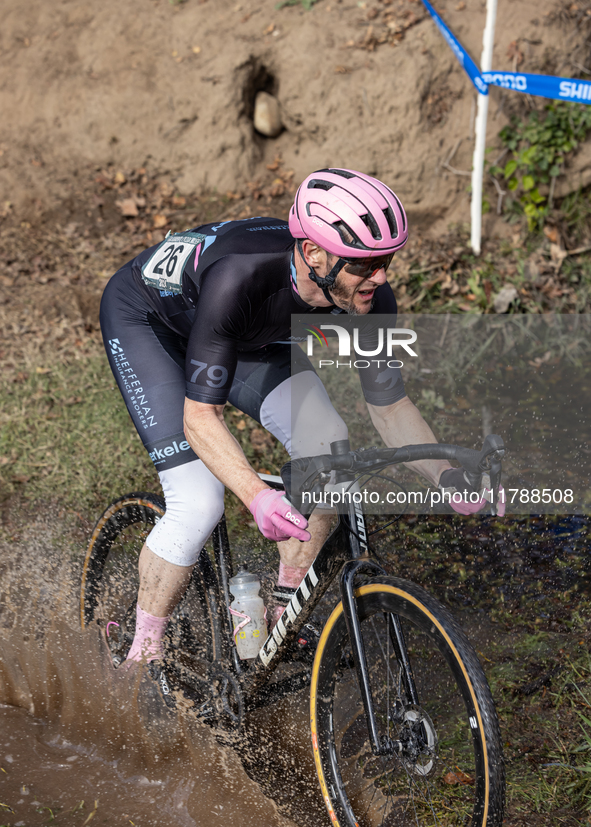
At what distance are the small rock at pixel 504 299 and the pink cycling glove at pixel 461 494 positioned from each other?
4002 millimetres

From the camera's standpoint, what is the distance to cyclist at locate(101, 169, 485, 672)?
2492mm

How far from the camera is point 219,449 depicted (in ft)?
8.48

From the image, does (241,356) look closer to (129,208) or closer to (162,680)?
(162,680)

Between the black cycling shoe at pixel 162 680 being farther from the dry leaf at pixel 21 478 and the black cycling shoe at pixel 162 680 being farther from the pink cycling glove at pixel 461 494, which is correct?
the dry leaf at pixel 21 478

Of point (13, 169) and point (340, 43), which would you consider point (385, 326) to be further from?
point (13, 169)

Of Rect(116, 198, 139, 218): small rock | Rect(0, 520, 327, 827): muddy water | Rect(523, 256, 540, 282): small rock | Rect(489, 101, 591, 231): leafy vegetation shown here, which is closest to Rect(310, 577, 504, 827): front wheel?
Rect(0, 520, 327, 827): muddy water

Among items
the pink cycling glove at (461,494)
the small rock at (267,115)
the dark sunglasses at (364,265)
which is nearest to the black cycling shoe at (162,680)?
the pink cycling glove at (461,494)

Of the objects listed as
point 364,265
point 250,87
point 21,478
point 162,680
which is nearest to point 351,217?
point 364,265

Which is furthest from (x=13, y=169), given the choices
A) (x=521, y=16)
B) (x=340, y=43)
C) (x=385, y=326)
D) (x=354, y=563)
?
(x=354, y=563)

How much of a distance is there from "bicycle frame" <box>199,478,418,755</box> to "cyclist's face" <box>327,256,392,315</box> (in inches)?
30.4

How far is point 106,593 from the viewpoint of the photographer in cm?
377

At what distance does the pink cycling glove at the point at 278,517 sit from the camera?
233 cm

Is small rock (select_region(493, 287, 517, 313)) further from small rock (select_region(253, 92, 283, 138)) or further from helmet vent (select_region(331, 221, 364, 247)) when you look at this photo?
helmet vent (select_region(331, 221, 364, 247))

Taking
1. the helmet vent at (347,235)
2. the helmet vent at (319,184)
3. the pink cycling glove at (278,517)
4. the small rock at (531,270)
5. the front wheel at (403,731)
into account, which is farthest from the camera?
the small rock at (531,270)
